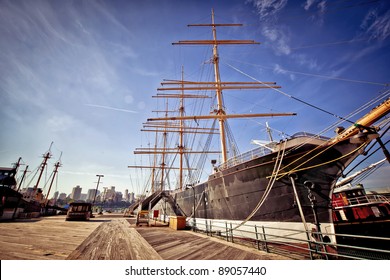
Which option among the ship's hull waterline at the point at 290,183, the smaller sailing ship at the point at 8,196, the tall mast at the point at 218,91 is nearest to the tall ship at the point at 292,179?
the ship's hull waterline at the point at 290,183

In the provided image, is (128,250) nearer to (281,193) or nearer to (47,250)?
(47,250)

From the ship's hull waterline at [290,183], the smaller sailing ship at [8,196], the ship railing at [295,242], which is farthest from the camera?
the smaller sailing ship at [8,196]

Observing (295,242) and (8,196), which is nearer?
(295,242)

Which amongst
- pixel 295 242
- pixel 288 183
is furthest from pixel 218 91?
pixel 295 242

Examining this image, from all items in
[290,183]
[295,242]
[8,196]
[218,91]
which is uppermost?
[218,91]

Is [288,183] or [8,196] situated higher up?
[8,196]

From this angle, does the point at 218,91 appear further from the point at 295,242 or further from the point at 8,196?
the point at 8,196

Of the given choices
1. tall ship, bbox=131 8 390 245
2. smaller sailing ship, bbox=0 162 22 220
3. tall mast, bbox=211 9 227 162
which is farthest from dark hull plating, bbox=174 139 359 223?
smaller sailing ship, bbox=0 162 22 220

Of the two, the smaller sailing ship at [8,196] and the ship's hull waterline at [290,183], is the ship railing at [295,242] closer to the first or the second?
the ship's hull waterline at [290,183]

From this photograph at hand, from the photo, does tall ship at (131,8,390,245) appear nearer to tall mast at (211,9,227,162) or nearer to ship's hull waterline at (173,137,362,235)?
ship's hull waterline at (173,137,362,235)

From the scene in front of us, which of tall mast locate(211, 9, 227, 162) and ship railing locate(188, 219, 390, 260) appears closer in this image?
ship railing locate(188, 219, 390, 260)

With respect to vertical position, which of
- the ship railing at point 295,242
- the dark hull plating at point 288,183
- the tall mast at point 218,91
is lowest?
the ship railing at point 295,242

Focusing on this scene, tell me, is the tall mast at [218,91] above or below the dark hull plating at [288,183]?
above

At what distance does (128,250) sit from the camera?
5.51 metres
